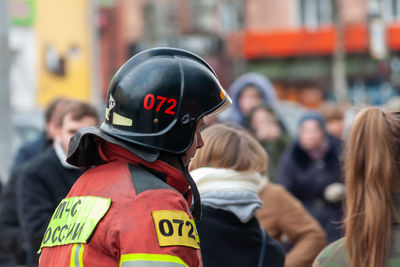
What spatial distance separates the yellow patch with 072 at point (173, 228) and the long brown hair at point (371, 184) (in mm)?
711

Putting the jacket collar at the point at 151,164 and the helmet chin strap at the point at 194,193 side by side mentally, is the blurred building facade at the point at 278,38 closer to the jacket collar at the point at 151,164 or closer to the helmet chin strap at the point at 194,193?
the helmet chin strap at the point at 194,193

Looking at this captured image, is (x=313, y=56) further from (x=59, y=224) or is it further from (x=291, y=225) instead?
(x=59, y=224)

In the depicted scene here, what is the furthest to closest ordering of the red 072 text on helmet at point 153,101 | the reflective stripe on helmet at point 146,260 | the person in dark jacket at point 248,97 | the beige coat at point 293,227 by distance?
1. the person in dark jacket at point 248,97
2. the beige coat at point 293,227
3. the red 072 text on helmet at point 153,101
4. the reflective stripe on helmet at point 146,260

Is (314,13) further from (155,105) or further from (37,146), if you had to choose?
(155,105)

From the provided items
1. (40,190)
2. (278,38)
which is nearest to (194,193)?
(40,190)

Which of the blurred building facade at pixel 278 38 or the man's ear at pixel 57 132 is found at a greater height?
the man's ear at pixel 57 132

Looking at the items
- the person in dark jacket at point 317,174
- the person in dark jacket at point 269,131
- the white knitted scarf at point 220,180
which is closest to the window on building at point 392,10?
the person in dark jacket at point 269,131

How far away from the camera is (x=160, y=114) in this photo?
2229mm

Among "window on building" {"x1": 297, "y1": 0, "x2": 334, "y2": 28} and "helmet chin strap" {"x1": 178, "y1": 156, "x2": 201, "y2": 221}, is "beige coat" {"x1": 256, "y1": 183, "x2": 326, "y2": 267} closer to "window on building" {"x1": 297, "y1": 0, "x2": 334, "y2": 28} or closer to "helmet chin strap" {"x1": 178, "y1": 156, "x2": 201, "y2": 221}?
"helmet chin strap" {"x1": 178, "y1": 156, "x2": 201, "y2": 221}

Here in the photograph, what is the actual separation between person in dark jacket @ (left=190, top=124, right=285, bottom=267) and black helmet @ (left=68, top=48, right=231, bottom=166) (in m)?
0.88

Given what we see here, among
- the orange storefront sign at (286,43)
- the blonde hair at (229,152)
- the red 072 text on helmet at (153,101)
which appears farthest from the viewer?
the orange storefront sign at (286,43)

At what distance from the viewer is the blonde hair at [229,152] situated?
10.7 feet

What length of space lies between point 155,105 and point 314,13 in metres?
29.8

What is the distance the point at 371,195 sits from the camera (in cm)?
260
